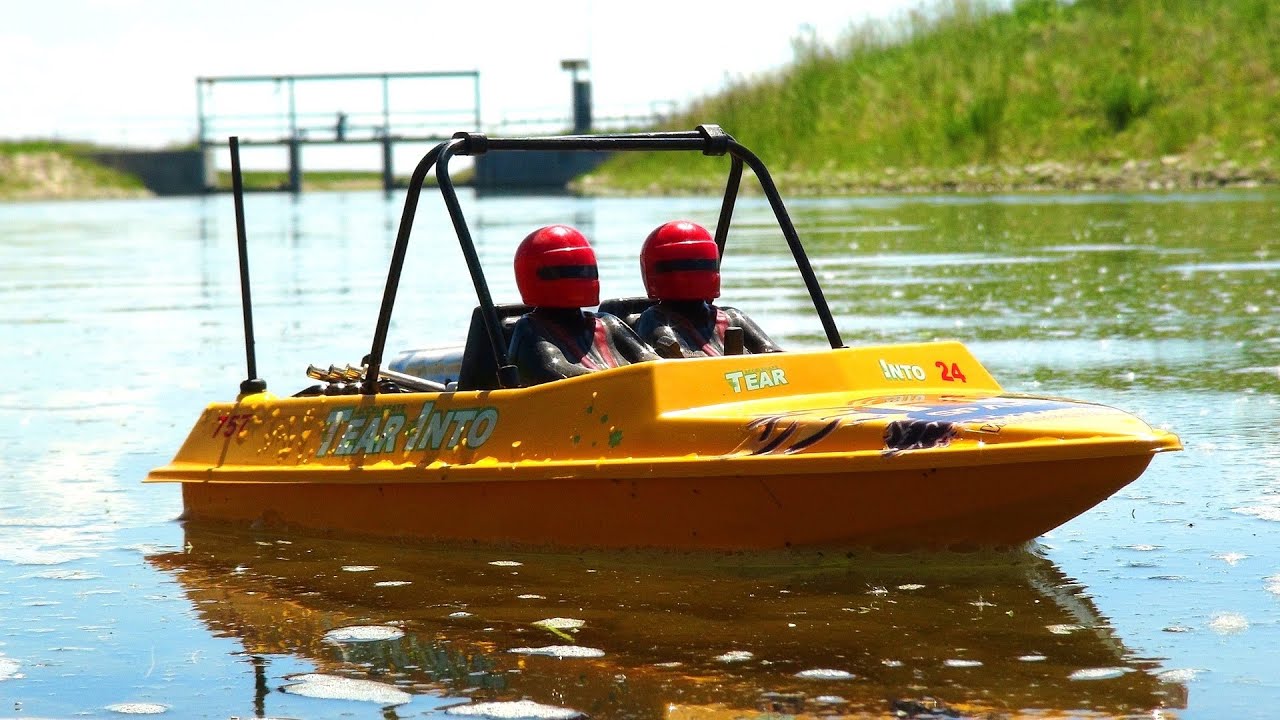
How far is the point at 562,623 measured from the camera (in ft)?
19.7

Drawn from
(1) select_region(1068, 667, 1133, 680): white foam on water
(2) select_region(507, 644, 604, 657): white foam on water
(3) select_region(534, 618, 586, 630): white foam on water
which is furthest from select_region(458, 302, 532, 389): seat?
(1) select_region(1068, 667, 1133, 680): white foam on water

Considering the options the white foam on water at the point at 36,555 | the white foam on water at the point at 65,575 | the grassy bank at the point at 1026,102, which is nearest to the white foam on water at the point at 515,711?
the white foam on water at the point at 65,575

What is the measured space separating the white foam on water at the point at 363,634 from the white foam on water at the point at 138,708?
836mm

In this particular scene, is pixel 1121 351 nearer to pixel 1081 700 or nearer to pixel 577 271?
pixel 577 271

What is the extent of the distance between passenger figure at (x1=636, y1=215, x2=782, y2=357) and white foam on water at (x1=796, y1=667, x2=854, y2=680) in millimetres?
2512

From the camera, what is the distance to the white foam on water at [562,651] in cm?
557

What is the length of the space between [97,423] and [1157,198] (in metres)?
26.5

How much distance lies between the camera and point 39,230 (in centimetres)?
4241

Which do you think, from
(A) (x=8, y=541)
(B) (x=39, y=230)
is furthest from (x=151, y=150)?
(A) (x=8, y=541)

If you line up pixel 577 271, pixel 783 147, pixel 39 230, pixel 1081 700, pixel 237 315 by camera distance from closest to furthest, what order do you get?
1. pixel 1081 700
2. pixel 577 271
3. pixel 237 315
4. pixel 39 230
5. pixel 783 147

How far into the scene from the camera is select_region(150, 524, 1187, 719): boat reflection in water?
504 centimetres

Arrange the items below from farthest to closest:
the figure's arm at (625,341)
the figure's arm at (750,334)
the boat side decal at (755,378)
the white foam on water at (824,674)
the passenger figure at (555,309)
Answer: the figure's arm at (750,334) < the figure's arm at (625,341) < the passenger figure at (555,309) < the boat side decal at (755,378) < the white foam on water at (824,674)

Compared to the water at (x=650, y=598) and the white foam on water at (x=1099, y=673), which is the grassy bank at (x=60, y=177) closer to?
the water at (x=650, y=598)

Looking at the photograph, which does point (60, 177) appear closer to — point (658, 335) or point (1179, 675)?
point (658, 335)
